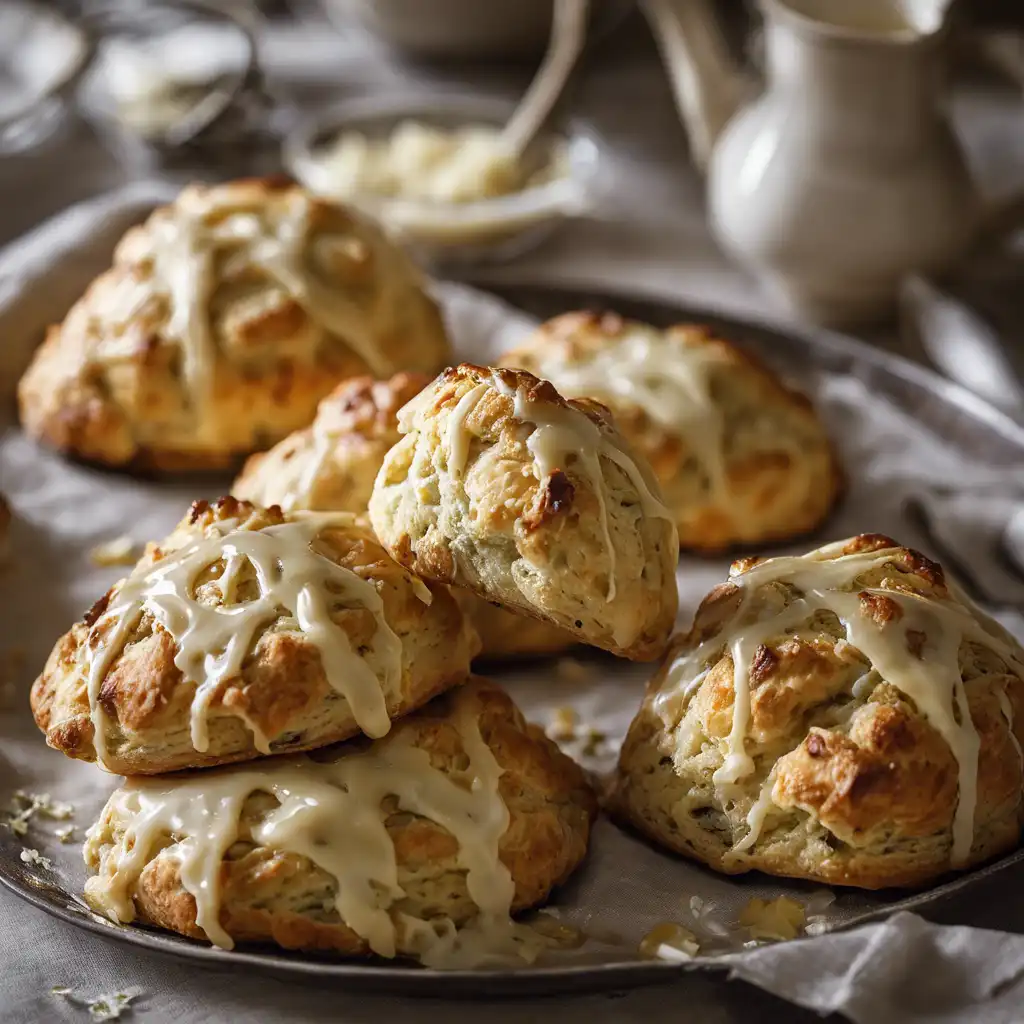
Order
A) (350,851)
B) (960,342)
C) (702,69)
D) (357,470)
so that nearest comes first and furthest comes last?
(350,851) < (357,470) < (960,342) < (702,69)

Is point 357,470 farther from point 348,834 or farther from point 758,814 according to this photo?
point 758,814

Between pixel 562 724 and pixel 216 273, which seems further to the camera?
pixel 216 273

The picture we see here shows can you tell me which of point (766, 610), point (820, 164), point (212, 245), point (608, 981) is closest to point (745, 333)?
point (820, 164)

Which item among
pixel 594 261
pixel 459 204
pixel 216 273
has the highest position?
pixel 216 273

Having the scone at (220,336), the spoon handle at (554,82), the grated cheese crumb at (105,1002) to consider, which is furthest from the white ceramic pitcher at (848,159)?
the grated cheese crumb at (105,1002)

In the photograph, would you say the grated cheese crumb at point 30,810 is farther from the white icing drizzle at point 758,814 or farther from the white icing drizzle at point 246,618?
the white icing drizzle at point 758,814

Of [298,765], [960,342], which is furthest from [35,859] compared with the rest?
[960,342]

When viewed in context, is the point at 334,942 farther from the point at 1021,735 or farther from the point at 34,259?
the point at 34,259
